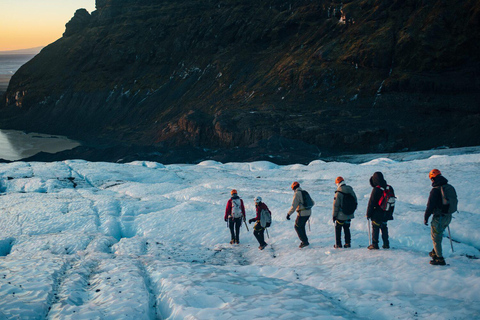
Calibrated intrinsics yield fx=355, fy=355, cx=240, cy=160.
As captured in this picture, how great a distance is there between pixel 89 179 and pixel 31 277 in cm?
1803

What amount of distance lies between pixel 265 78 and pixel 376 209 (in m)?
54.1

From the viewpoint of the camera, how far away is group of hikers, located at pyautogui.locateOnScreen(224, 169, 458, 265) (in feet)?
27.5

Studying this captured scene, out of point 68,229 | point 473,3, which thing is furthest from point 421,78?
point 68,229

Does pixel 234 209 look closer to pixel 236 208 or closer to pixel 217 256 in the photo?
pixel 236 208

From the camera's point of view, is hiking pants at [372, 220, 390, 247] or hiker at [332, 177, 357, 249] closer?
hiking pants at [372, 220, 390, 247]

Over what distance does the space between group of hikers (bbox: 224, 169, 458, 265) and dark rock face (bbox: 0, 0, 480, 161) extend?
2754 centimetres

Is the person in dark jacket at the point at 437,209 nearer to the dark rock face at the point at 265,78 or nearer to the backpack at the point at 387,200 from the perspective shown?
the backpack at the point at 387,200

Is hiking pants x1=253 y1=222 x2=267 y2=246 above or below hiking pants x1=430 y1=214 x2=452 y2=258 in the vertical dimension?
below

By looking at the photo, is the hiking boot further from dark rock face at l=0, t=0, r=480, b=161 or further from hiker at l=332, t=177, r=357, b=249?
dark rock face at l=0, t=0, r=480, b=161

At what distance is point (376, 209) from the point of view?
9656 mm

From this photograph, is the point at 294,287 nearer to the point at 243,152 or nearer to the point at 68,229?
the point at 68,229

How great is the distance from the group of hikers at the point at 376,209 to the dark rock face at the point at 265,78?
1084 inches

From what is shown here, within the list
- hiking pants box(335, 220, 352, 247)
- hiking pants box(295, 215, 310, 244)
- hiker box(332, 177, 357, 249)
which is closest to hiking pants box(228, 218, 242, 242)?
hiking pants box(295, 215, 310, 244)

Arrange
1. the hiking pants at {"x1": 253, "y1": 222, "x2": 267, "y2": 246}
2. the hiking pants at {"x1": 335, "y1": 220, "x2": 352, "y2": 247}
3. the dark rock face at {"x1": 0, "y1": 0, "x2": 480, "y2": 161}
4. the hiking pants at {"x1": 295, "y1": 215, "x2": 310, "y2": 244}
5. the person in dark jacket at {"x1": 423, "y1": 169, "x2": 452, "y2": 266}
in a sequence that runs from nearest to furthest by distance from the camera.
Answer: the person in dark jacket at {"x1": 423, "y1": 169, "x2": 452, "y2": 266} < the hiking pants at {"x1": 335, "y1": 220, "x2": 352, "y2": 247} < the hiking pants at {"x1": 295, "y1": 215, "x2": 310, "y2": 244} < the hiking pants at {"x1": 253, "y1": 222, "x2": 267, "y2": 246} < the dark rock face at {"x1": 0, "y1": 0, "x2": 480, "y2": 161}
